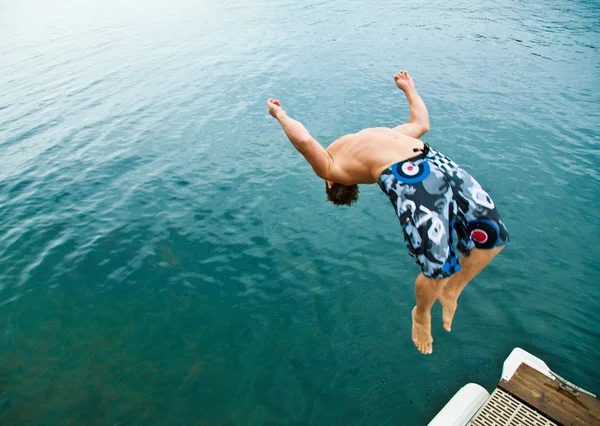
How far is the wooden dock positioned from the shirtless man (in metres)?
1.49

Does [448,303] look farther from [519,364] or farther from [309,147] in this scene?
[309,147]

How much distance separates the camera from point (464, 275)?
16.4 ft

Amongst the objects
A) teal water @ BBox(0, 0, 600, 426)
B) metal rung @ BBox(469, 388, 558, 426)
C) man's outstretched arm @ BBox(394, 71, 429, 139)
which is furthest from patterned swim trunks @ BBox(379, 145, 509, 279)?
teal water @ BBox(0, 0, 600, 426)

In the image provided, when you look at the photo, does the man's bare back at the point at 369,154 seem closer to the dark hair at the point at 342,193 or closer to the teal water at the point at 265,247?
the dark hair at the point at 342,193

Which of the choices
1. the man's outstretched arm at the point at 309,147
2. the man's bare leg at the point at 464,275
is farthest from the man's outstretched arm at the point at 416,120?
the man's bare leg at the point at 464,275

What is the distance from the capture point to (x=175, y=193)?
11.7 m

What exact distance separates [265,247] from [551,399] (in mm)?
5759

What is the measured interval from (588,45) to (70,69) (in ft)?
84.0

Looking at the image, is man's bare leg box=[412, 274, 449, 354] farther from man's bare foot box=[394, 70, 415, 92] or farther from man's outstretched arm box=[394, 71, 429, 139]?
man's bare foot box=[394, 70, 415, 92]

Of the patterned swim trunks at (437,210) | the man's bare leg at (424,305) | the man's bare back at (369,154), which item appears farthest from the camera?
the man's bare back at (369,154)

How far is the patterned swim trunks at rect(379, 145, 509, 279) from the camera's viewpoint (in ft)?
14.3

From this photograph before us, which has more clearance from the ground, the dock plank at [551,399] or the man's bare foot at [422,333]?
the man's bare foot at [422,333]

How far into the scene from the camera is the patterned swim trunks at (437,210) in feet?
14.3

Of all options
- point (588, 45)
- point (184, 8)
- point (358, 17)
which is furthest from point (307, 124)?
point (184, 8)
